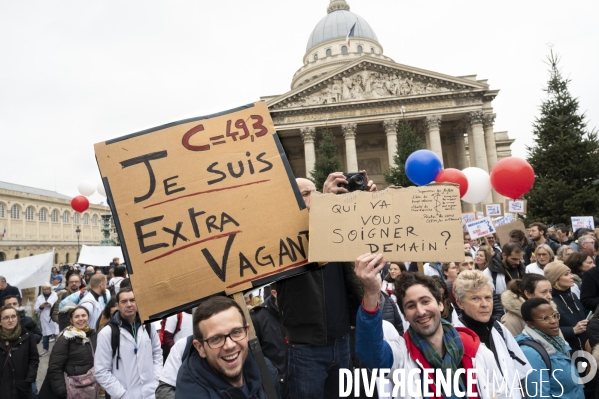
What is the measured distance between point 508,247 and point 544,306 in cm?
300

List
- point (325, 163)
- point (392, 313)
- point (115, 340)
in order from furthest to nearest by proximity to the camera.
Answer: point (325, 163)
point (392, 313)
point (115, 340)

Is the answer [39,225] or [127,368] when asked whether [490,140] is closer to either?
[127,368]

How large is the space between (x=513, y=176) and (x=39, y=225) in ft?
199

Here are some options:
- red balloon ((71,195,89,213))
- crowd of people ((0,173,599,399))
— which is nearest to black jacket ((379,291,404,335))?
crowd of people ((0,173,599,399))

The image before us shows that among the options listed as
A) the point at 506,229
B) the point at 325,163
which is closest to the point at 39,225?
the point at 325,163

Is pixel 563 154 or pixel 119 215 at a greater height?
pixel 563 154

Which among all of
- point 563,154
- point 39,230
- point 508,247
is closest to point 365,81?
point 563,154

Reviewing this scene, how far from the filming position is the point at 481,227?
9547 mm

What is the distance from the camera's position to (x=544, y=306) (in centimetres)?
317

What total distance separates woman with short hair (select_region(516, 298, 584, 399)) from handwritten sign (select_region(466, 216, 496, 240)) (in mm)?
6658

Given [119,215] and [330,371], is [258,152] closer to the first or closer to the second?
[119,215]

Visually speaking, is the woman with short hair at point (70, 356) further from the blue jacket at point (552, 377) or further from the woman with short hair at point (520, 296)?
the woman with short hair at point (520, 296)

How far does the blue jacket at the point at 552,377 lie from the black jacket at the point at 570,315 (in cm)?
80

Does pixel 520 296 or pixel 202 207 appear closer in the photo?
pixel 202 207
